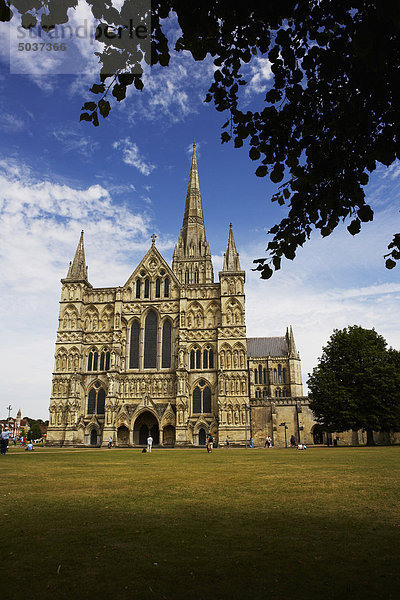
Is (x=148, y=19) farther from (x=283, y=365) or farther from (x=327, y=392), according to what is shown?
(x=283, y=365)

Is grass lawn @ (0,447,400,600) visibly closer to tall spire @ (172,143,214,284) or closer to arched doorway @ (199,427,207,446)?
arched doorway @ (199,427,207,446)

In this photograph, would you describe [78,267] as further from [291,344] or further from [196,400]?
[291,344]

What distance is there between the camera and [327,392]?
41.7 m

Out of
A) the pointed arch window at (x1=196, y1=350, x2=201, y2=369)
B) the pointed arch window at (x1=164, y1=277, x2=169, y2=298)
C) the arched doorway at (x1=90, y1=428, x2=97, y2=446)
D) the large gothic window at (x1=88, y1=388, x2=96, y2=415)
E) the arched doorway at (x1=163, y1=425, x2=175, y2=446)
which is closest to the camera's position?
the arched doorway at (x1=163, y1=425, x2=175, y2=446)

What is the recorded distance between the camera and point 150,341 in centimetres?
5506

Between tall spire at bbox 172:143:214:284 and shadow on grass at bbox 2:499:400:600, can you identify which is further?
tall spire at bbox 172:143:214:284

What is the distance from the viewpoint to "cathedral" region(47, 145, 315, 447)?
168 feet

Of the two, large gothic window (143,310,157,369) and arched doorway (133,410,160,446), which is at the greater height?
large gothic window (143,310,157,369)

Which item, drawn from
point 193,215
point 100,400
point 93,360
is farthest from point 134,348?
point 193,215

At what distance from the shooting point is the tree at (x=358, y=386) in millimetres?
40688

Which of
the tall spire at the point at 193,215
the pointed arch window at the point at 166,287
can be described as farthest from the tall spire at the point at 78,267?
the tall spire at the point at 193,215

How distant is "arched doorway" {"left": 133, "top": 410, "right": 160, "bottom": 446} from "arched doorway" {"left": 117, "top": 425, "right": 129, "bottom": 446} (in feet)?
3.98

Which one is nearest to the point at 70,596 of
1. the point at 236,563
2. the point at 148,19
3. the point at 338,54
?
the point at 236,563

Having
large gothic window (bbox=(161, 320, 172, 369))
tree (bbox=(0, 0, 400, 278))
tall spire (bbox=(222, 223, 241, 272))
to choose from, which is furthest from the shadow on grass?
tall spire (bbox=(222, 223, 241, 272))
